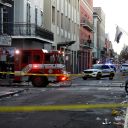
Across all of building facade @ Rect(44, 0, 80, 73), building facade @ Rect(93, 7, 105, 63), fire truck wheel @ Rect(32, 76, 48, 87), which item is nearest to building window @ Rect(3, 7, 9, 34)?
fire truck wheel @ Rect(32, 76, 48, 87)

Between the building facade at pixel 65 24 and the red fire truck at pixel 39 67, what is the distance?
18198 mm

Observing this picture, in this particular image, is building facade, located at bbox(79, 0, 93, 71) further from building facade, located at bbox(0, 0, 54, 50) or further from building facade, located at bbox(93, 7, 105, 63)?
building facade, located at bbox(0, 0, 54, 50)

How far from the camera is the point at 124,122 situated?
43.9ft

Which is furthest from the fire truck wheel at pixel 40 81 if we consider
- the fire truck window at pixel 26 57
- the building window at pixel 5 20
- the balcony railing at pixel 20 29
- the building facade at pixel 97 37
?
the building facade at pixel 97 37

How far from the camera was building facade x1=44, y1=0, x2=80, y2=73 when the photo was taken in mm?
53250

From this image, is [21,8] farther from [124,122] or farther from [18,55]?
[124,122]

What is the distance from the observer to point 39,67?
110 feet

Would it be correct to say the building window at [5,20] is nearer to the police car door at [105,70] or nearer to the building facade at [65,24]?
the building facade at [65,24]

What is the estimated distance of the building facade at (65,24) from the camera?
53.2 m

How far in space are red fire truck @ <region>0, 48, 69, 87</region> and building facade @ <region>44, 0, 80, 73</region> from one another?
59.7 ft

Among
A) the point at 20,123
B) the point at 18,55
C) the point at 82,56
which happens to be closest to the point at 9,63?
the point at 18,55

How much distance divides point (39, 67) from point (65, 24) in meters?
31.1

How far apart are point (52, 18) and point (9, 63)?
1614 cm

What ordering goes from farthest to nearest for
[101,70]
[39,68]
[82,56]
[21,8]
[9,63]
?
[82,56] < [101,70] < [21,8] < [9,63] < [39,68]
